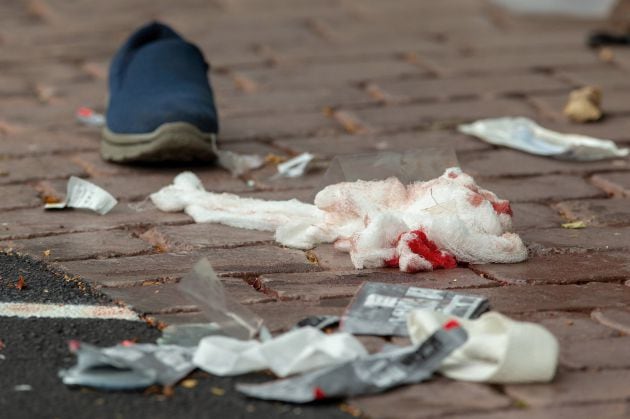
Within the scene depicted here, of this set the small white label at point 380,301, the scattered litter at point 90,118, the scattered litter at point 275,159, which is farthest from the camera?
the scattered litter at point 90,118

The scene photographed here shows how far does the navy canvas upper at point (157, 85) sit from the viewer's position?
4.15m

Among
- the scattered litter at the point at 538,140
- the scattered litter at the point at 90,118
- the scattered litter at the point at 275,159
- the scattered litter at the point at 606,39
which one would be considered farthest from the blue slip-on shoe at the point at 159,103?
the scattered litter at the point at 606,39

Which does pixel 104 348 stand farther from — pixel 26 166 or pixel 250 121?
pixel 250 121

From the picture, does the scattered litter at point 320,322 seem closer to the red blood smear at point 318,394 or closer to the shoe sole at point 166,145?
the red blood smear at point 318,394

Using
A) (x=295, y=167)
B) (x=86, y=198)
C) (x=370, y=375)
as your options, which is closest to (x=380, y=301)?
(x=370, y=375)

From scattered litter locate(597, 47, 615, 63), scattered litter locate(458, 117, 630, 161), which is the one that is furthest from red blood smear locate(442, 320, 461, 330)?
scattered litter locate(597, 47, 615, 63)

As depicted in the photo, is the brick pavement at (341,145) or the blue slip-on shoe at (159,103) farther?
the blue slip-on shoe at (159,103)

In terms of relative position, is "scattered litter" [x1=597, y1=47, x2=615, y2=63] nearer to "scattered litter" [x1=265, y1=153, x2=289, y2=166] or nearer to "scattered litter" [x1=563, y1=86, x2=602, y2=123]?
"scattered litter" [x1=563, y1=86, x2=602, y2=123]

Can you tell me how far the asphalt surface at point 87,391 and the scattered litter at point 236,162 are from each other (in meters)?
1.41

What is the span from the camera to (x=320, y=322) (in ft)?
9.14

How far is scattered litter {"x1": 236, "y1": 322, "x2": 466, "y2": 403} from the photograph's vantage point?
242 centimetres

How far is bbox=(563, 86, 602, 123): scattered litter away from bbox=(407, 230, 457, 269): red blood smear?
1.75 metres

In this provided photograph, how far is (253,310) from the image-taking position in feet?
9.62

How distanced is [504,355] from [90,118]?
2709mm
